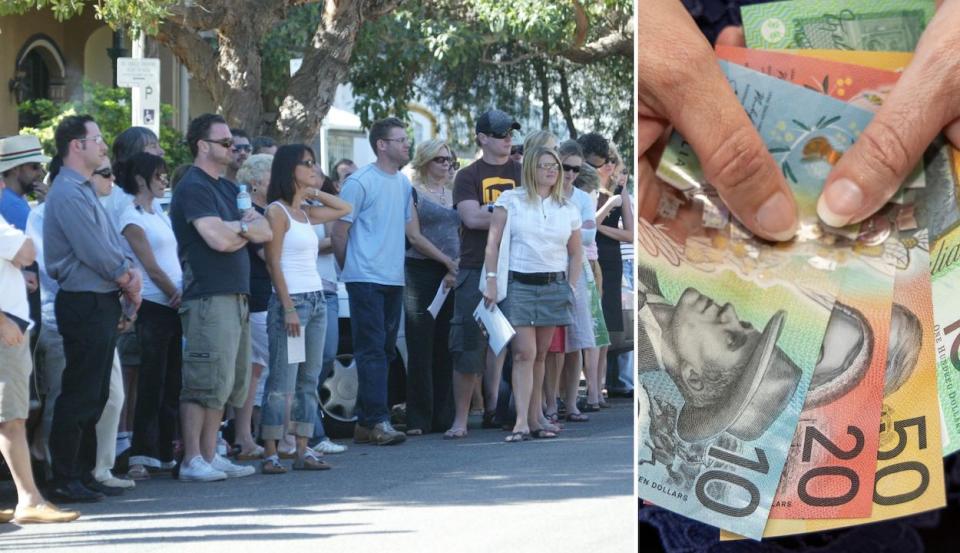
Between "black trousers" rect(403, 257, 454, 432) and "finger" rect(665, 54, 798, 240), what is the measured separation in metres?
8.57

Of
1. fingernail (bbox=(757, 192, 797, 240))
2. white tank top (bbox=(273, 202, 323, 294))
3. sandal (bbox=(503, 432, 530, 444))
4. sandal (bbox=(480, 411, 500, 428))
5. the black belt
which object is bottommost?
sandal (bbox=(480, 411, 500, 428))

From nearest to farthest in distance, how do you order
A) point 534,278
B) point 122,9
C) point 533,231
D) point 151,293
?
point 151,293
point 533,231
point 534,278
point 122,9

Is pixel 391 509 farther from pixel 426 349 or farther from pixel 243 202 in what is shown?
pixel 426 349

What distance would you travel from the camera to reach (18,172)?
8.29 meters

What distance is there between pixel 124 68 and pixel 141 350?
6539 millimetres

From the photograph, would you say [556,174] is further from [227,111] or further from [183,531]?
[227,111]

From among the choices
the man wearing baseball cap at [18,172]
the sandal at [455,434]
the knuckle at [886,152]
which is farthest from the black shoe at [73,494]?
the knuckle at [886,152]

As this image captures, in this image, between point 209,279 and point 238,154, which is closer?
point 209,279

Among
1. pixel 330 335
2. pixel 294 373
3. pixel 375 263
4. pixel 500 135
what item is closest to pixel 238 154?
pixel 375 263

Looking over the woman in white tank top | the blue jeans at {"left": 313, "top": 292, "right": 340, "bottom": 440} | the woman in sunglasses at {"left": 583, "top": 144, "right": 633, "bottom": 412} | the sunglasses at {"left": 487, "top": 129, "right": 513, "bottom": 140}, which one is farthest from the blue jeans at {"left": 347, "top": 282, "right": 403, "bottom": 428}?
the woman in sunglasses at {"left": 583, "top": 144, "right": 633, "bottom": 412}

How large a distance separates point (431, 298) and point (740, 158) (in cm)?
866

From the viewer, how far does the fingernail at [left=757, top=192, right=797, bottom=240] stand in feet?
6.74

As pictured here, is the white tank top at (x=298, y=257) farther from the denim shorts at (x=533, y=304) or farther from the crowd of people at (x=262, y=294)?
the denim shorts at (x=533, y=304)

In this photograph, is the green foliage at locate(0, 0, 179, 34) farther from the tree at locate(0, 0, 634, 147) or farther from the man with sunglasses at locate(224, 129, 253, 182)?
the man with sunglasses at locate(224, 129, 253, 182)
